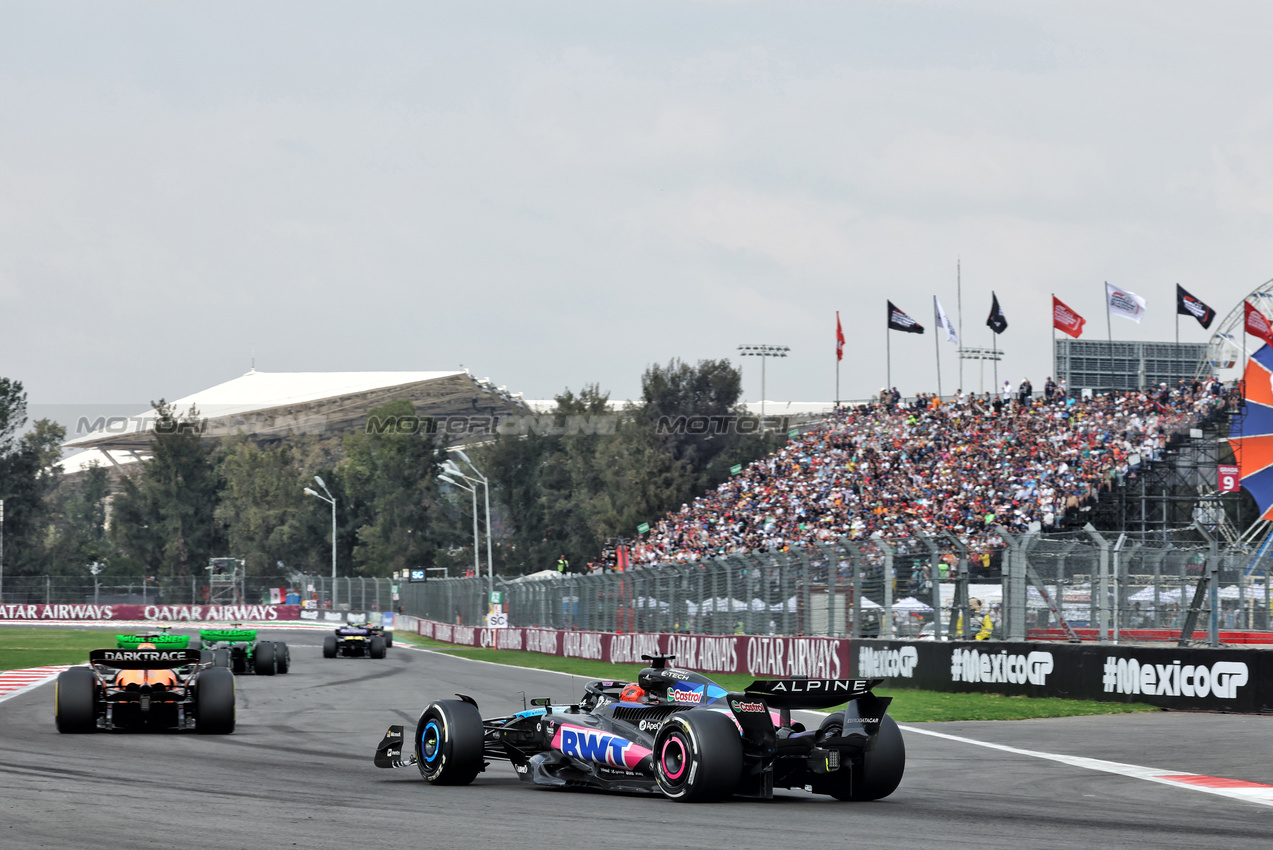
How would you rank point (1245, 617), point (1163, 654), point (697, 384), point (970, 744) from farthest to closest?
point (697, 384)
point (1245, 617)
point (1163, 654)
point (970, 744)

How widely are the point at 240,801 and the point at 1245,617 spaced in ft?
47.6

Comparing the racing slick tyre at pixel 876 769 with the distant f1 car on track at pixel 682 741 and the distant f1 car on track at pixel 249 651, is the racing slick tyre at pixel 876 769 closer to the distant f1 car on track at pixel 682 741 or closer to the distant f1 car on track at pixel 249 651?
the distant f1 car on track at pixel 682 741

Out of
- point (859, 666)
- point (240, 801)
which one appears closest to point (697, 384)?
point (859, 666)

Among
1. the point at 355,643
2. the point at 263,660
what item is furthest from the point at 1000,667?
the point at 355,643

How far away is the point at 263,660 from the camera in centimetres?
2598

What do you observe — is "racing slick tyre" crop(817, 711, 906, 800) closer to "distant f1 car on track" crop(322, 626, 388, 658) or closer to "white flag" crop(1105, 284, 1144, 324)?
"distant f1 car on track" crop(322, 626, 388, 658)

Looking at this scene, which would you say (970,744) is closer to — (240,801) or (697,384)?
(240,801)

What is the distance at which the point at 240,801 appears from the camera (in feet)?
28.6

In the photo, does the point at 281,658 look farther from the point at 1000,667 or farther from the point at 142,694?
the point at 1000,667

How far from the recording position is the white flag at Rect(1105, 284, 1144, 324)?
56344mm

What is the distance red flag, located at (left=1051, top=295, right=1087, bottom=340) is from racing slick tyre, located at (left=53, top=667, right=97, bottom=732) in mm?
48436

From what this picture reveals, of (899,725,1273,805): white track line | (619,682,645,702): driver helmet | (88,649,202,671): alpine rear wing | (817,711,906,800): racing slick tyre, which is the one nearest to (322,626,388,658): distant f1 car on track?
(88,649,202,671): alpine rear wing

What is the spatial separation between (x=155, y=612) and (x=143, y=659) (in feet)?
225

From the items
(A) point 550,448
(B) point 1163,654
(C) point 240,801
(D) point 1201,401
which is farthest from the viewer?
(A) point 550,448
